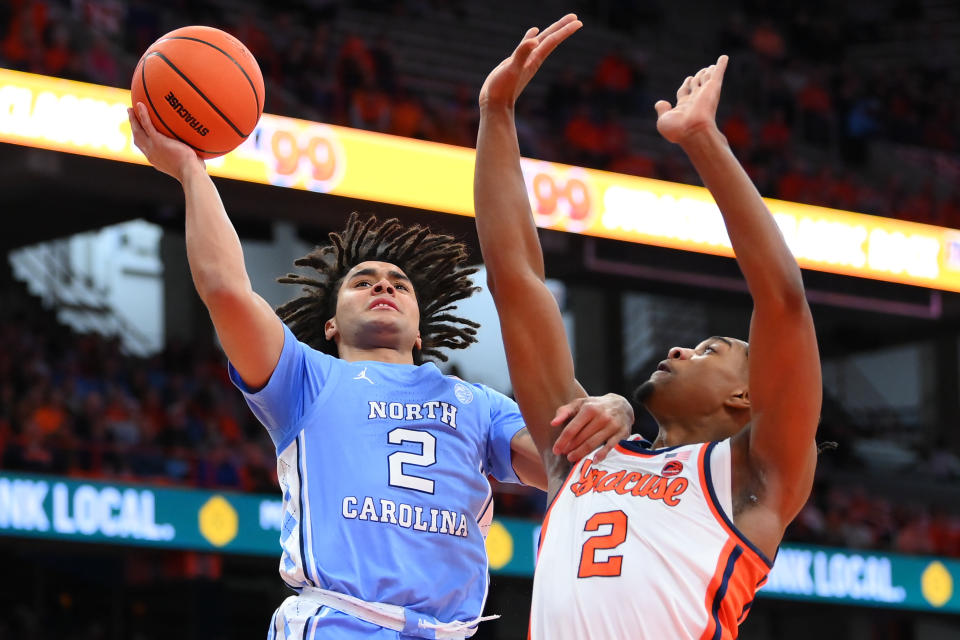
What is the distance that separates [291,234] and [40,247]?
2.89 meters

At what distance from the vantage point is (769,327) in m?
3.47

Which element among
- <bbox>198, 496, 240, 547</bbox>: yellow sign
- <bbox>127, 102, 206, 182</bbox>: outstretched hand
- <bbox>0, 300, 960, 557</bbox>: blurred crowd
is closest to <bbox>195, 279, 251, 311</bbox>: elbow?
<bbox>127, 102, 206, 182</bbox>: outstretched hand

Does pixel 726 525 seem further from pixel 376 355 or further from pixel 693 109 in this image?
pixel 376 355

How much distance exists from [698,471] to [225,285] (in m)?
1.27

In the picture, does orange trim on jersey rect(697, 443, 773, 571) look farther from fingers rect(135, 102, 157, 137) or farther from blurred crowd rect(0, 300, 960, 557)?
blurred crowd rect(0, 300, 960, 557)

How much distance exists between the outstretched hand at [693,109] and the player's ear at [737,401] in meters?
0.69

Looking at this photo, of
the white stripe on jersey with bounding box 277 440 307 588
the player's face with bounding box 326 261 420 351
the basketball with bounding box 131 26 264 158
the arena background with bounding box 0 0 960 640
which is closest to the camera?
the white stripe on jersey with bounding box 277 440 307 588

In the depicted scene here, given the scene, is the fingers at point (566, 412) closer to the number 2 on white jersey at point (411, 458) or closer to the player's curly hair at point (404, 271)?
the number 2 on white jersey at point (411, 458)

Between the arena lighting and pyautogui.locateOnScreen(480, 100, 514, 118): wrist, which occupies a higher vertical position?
the arena lighting

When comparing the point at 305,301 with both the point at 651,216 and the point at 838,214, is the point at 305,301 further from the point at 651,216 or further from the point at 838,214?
the point at 838,214

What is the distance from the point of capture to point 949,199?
61.6ft

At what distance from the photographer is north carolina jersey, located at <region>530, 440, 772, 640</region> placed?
347cm

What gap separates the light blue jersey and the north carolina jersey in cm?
39

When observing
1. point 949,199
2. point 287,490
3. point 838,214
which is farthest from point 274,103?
point 287,490
